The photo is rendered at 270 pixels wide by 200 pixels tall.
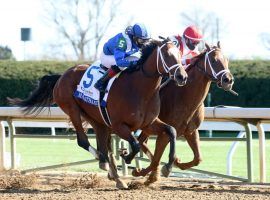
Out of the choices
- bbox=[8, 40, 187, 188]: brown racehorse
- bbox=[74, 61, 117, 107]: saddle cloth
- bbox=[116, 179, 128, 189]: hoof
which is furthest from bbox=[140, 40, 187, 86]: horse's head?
bbox=[116, 179, 128, 189]: hoof

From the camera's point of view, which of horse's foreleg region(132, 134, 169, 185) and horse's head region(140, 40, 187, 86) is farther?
horse's foreleg region(132, 134, 169, 185)

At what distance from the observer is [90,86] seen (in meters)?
8.41

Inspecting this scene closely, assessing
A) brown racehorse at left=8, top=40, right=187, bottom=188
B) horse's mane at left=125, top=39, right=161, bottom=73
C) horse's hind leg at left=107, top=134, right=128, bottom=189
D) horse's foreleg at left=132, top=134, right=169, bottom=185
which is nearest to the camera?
brown racehorse at left=8, top=40, right=187, bottom=188

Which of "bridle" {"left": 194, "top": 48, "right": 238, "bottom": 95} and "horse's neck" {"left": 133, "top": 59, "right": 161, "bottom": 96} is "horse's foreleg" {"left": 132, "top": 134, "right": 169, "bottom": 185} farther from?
"bridle" {"left": 194, "top": 48, "right": 238, "bottom": 95}

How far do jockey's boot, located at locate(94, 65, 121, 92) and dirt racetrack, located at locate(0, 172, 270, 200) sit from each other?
1.08m

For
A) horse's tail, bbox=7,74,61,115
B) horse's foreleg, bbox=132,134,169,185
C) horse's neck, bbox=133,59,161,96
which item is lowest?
horse's foreleg, bbox=132,134,169,185

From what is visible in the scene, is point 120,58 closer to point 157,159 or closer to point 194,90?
point 194,90

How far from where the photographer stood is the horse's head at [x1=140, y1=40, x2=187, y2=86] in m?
7.25

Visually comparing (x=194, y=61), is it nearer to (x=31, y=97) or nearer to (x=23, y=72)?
(x=31, y=97)

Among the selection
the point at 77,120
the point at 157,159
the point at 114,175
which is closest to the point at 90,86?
the point at 77,120

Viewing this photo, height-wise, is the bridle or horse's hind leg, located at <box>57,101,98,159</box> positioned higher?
the bridle

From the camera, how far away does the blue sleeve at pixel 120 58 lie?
25.6 ft

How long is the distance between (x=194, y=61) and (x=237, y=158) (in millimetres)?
5973

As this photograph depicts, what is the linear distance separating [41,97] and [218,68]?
2695mm
